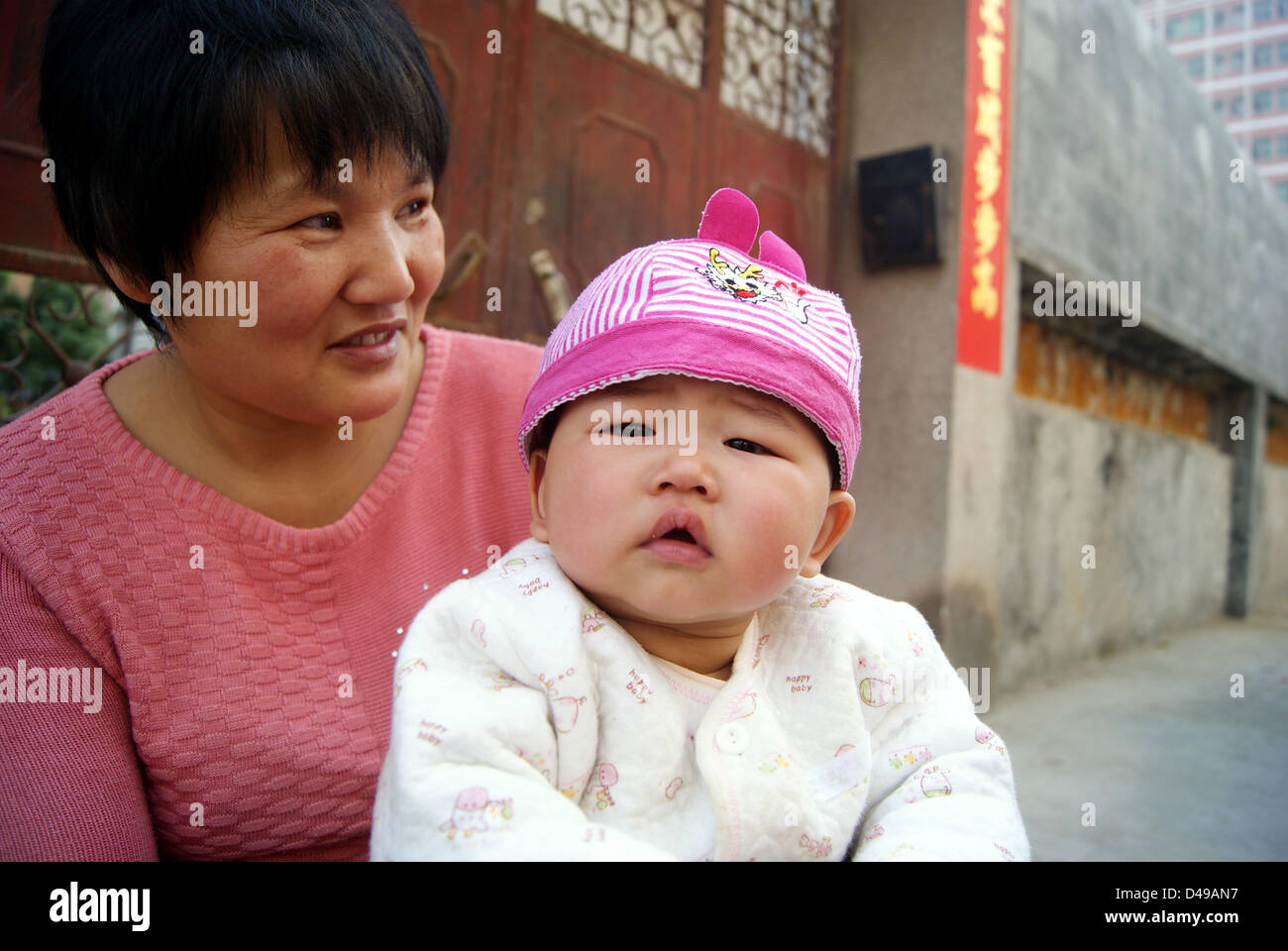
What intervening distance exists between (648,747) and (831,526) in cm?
38

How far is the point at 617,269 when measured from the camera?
1.21 metres

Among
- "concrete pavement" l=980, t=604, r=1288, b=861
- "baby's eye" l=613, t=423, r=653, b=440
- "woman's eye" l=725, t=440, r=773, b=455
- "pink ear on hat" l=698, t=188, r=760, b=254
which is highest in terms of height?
"pink ear on hat" l=698, t=188, r=760, b=254

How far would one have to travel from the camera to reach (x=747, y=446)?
1.09m

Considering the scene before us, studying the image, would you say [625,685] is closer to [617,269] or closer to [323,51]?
[617,269]

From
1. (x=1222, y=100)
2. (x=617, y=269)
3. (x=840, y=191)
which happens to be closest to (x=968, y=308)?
(x=840, y=191)

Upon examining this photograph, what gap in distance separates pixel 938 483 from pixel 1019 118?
6.83 feet

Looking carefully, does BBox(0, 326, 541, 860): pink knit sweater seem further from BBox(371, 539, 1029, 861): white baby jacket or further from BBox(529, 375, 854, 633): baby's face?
BBox(529, 375, 854, 633): baby's face

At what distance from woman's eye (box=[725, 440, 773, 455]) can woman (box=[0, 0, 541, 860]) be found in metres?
0.53

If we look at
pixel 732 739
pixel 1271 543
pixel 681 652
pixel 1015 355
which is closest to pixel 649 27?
pixel 1015 355

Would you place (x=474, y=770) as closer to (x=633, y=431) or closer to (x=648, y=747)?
(x=648, y=747)

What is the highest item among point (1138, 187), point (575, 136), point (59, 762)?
point (1138, 187)

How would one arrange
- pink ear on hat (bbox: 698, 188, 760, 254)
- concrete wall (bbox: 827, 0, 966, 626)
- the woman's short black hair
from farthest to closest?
concrete wall (bbox: 827, 0, 966, 626)
pink ear on hat (bbox: 698, 188, 760, 254)
the woman's short black hair

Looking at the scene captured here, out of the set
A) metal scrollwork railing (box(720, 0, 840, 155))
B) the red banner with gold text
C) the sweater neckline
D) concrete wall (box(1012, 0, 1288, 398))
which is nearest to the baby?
the sweater neckline

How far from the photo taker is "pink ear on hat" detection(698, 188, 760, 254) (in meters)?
1.27
